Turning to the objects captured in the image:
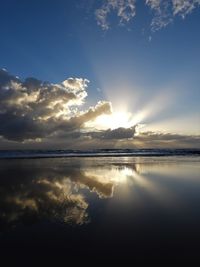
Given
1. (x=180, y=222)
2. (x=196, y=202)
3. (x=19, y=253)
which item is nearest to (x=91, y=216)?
(x=180, y=222)

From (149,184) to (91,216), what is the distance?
9.99m

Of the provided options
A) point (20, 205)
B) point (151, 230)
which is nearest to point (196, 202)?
point (151, 230)

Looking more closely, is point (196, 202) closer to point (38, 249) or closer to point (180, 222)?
point (180, 222)

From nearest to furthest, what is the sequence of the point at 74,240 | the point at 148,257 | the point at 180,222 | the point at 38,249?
the point at 148,257, the point at 38,249, the point at 74,240, the point at 180,222

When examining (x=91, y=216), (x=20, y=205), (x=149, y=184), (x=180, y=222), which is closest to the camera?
(x=180, y=222)

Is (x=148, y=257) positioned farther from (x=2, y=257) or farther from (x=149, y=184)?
(x=149, y=184)

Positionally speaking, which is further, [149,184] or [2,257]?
[149,184]

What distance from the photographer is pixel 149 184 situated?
2069 cm

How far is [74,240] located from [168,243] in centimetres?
274

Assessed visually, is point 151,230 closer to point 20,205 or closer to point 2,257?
point 2,257

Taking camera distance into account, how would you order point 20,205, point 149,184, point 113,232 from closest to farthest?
point 113,232, point 20,205, point 149,184

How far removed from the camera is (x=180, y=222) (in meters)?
10.5

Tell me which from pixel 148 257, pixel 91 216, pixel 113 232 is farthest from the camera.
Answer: pixel 91 216

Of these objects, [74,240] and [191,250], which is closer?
[191,250]
